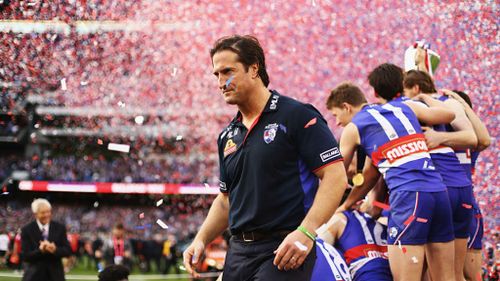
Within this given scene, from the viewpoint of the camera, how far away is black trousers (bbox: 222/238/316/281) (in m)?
3.71

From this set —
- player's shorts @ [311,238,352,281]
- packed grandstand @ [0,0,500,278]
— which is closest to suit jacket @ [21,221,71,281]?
packed grandstand @ [0,0,500,278]

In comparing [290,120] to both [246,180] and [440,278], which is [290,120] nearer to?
[246,180]

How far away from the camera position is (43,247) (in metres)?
10.0

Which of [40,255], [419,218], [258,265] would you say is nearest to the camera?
[258,265]

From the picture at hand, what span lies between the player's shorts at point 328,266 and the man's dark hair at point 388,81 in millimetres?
1702

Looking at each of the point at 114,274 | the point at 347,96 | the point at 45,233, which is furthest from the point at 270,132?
the point at 45,233

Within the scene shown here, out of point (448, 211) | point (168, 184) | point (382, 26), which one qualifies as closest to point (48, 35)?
point (382, 26)

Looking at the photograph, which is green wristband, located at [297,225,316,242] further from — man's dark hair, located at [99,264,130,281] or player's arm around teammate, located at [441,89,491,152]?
man's dark hair, located at [99,264,130,281]

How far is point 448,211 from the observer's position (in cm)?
543

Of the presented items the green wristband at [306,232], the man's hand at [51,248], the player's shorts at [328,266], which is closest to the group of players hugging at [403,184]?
the player's shorts at [328,266]

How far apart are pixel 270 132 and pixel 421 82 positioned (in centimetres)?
277

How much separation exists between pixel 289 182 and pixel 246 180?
0.23 m

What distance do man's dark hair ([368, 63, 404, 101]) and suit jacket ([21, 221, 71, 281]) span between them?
578 centimetres

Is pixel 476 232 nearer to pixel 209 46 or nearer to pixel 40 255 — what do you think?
pixel 40 255
